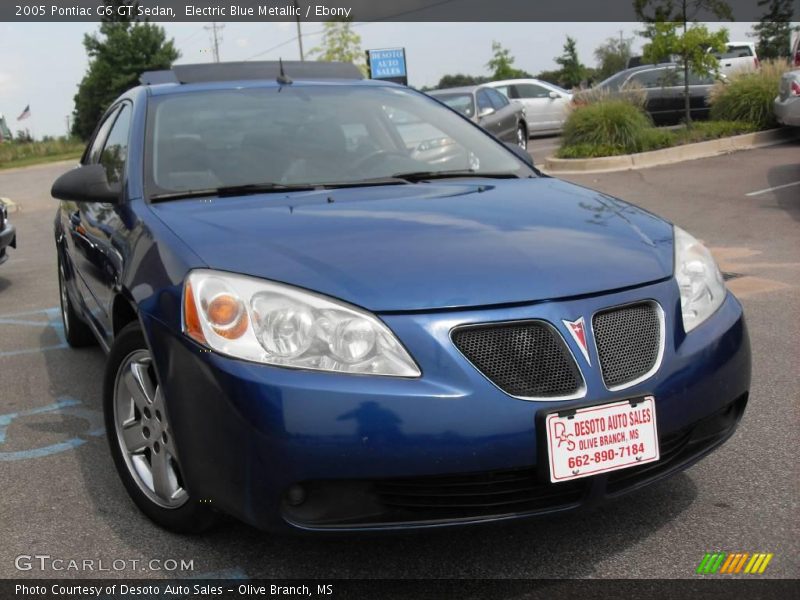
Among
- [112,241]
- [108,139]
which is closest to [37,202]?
[108,139]

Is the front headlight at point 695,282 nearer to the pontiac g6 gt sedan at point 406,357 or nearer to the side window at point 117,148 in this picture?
the pontiac g6 gt sedan at point 406,357

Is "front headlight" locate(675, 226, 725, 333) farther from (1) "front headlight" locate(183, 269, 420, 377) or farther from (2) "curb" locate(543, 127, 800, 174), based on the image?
(2) "curb" locate(543, 127, 800, 174)

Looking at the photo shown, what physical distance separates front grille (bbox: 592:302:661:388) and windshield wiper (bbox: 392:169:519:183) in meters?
1.29

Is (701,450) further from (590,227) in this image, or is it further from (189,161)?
(189,161)

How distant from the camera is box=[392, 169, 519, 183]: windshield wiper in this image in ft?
12.3

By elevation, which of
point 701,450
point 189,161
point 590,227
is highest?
point 189,161

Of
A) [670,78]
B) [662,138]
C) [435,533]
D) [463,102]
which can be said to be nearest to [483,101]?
[463,102]

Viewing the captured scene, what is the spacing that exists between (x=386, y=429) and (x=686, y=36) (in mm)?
14595

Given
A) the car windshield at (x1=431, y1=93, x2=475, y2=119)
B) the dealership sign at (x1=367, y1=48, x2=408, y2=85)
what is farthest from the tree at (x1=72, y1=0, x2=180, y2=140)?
the car windshield at (x1=431, y1=93, x2=475, y2=119)

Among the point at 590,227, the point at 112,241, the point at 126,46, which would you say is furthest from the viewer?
the point at 126,46

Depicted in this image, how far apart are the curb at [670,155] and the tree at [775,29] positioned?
5515 centimetres

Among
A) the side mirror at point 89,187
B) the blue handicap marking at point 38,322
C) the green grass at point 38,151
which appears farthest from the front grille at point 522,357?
the green grass at point 38,151

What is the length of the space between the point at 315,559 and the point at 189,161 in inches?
65.0

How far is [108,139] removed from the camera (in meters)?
4.71
